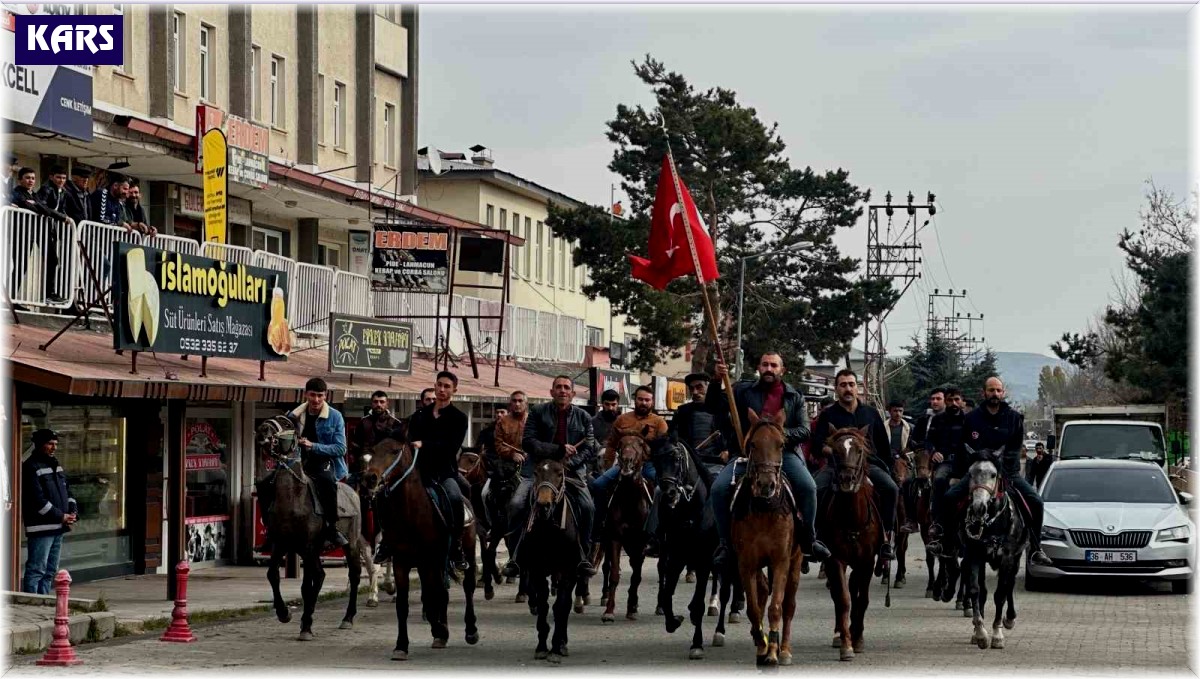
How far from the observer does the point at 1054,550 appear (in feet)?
75.3

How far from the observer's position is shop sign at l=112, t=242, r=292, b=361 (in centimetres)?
2105

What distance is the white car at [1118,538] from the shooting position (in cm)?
2264

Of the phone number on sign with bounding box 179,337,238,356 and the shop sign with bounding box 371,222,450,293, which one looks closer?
the phone number on sign with bounding box 179,337,238,356

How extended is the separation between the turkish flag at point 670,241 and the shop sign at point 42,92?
7811 millimetres

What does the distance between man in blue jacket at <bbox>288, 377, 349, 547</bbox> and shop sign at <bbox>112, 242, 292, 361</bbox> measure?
12.1 ft

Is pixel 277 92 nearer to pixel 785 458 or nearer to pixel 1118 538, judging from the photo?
pixel 1118 538

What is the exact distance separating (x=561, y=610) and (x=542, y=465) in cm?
121

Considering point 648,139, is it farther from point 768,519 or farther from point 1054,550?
point 768,519

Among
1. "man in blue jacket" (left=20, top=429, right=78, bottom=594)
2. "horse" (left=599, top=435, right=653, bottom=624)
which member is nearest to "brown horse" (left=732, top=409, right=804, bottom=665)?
"horse" (left=599, top=435, right=653, bottom=624)

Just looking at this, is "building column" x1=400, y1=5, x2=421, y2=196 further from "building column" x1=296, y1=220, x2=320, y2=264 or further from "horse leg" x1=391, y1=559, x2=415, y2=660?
"horse leg" x1=391, y1=559, x2=415, y2=660

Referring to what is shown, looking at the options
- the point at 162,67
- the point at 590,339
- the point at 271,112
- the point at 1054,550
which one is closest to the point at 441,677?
the point at 1054,550

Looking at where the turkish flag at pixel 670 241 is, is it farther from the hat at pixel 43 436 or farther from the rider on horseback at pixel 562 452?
the hat at pixel 43 436

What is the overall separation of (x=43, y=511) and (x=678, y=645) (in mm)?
7113

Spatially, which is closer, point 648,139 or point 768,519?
point 768,519
